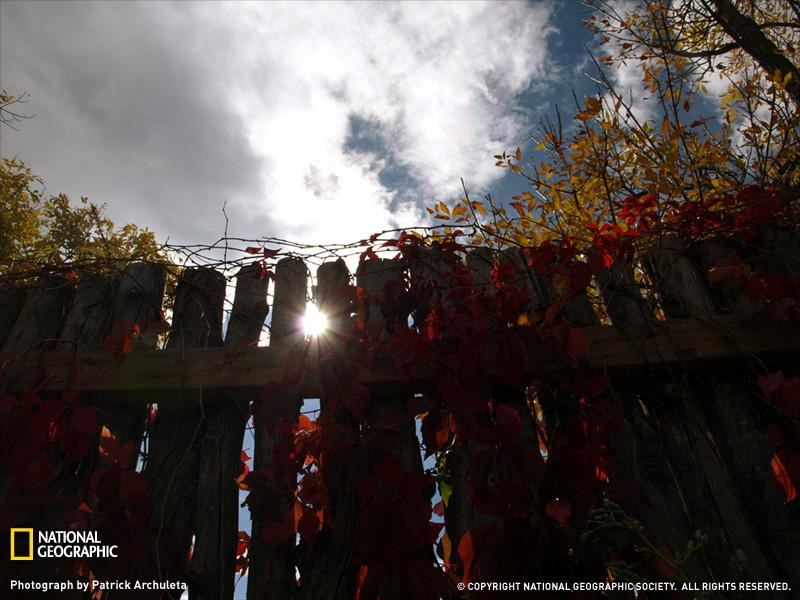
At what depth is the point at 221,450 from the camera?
66.1 inches

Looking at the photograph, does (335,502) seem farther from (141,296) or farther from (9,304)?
(9,304)

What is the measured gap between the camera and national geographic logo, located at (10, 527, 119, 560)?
1.38m

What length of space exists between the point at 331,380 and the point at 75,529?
816mm

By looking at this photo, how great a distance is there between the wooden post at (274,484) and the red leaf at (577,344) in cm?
88

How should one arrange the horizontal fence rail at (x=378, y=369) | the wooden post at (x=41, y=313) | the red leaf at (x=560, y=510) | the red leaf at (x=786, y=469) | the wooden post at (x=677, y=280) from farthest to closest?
the wooden post at (x=41, y=313) → the wooden post at (x=677, y=280) → the horizontal fence rail at (x=378, y=369) → the red leaf at (x=786, y=469) → the red leaf at (x=560, y=510)

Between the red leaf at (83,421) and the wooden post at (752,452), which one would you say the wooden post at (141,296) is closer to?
the red leaf at (83,421)

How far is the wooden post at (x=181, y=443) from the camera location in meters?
1.47

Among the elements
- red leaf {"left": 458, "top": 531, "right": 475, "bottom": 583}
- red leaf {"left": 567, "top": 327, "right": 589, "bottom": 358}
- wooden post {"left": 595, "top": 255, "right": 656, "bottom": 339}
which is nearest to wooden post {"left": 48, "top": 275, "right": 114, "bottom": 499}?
red leaf {"left": 458, "top": 531, "right": 475, "bottom": 583}

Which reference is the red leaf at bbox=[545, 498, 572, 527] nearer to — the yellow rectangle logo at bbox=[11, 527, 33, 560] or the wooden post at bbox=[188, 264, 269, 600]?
the wooden post at bbox=[188, 264, 269, 600]

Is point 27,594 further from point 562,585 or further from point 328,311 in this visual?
point 562,585

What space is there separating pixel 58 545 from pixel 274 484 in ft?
1.97

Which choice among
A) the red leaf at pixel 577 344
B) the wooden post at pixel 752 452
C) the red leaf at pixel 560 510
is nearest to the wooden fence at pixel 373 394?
the wooden post at pixel 752 452

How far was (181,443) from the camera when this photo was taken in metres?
1.69

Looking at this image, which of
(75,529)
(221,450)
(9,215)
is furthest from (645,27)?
(9,215)
